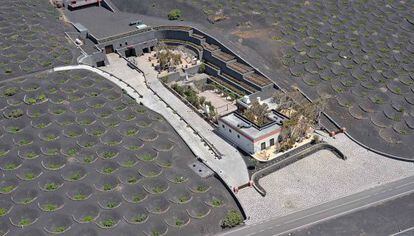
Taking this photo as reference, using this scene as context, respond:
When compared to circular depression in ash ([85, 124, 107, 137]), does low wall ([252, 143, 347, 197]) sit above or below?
below

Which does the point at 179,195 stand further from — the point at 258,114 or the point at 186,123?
the point at 258,114

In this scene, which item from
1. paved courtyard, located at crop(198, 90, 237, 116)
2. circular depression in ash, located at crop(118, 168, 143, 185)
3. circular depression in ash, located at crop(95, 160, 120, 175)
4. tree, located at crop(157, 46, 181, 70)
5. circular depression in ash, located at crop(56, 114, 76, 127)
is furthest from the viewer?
tree, located at crop(157, 46, 181, 70)

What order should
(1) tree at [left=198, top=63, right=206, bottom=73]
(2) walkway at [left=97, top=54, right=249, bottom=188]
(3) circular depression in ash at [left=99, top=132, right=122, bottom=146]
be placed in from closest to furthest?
(3) circular depression in ash at [left=99, top=132, right=122, bottom=146]
(2) walkway at [left=97, top=54, right=249, bottom=188]
(1) tree at [left=198, top=63, right=206, bottom=73]

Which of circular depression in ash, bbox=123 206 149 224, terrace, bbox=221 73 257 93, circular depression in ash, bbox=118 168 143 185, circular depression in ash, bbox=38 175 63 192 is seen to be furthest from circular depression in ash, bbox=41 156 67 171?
terrace, bbox=221 73 257 93

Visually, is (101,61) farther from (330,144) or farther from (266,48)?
(330,144)

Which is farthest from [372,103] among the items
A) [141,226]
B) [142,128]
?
[141,226]

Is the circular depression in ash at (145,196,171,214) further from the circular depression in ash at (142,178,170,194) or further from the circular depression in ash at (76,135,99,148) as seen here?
the circular depression in ash at (76,135,99,148)

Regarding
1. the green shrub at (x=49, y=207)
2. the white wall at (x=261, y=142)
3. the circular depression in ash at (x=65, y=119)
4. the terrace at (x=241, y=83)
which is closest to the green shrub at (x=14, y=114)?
the circular depression in ash at (x=65, y=119)
